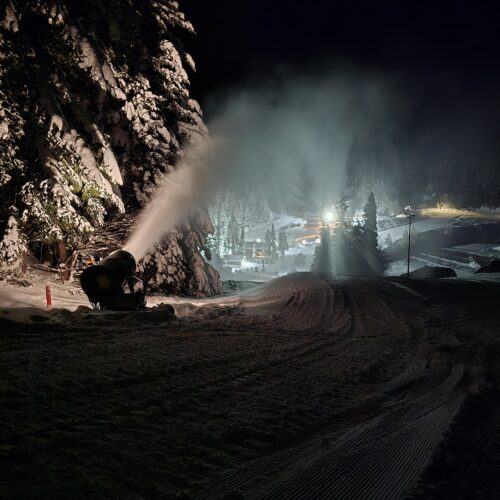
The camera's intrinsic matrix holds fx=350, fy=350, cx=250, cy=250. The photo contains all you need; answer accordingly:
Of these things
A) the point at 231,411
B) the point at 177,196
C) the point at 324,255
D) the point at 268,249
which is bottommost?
the point at 231,411

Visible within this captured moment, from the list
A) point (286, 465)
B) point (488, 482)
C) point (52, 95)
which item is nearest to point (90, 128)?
point (52, 95)

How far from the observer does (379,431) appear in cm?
389

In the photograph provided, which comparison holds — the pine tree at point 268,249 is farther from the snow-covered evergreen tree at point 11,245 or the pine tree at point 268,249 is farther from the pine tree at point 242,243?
the snow-covered evergreen tree at point 11,245

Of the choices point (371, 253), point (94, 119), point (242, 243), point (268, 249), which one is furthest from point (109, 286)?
point (242, 243)

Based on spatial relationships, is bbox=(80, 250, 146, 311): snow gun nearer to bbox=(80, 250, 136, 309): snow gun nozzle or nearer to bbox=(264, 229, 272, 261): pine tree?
bbox=(80, 250, 136, 309): snow gun nozzle

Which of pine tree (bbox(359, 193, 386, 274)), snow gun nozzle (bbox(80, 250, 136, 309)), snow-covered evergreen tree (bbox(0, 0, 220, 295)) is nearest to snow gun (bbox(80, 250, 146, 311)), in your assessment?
snow gun nozzle (bbox(80, 250, 136, 309))

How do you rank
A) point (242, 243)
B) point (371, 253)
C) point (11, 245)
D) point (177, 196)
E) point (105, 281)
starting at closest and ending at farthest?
point (105, 281), point (11, 245), point (177, 196), point (371, 253), point (242, 243)

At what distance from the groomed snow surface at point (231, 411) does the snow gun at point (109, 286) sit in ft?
6.73

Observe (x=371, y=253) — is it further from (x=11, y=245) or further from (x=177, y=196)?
(x=11, y=245)

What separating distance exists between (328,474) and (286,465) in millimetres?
365

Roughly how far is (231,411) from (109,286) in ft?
25.5

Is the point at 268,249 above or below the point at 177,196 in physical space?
above

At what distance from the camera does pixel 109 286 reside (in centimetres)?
1063

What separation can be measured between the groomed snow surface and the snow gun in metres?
2.05
